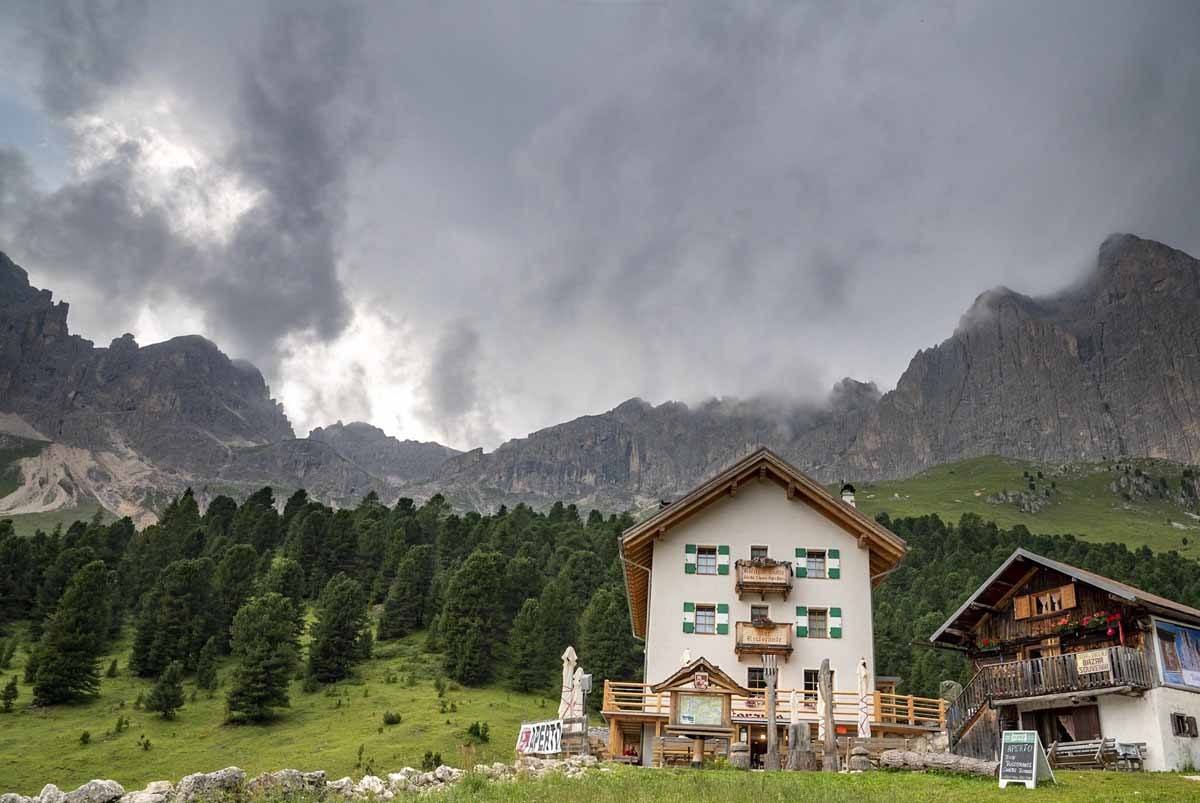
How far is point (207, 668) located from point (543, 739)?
4725 cm

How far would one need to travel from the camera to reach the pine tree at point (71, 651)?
5849 centimetres

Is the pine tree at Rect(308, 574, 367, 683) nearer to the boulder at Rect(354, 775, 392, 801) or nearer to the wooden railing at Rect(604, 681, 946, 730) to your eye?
the wooden railing at Rect(604, 681, 946, 730)

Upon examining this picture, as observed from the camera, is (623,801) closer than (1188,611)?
Yes

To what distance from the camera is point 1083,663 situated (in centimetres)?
3297

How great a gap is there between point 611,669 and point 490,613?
11.4m

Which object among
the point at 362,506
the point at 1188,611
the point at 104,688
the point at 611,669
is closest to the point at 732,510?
the point at 1188,611

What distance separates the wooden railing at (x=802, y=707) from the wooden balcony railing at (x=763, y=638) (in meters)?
1.99

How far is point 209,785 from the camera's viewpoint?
48.2 ft

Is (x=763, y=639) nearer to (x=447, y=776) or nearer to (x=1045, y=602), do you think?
(x=1045, y=602)

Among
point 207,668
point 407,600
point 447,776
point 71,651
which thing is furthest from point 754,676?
point 407,600

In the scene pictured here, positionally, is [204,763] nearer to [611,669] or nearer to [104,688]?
[104,688]

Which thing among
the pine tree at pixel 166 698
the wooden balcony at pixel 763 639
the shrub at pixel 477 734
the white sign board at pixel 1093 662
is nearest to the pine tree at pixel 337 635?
the pine tree at pixel 166 698

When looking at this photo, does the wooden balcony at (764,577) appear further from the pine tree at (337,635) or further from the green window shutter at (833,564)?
the pine tree at (337,635)

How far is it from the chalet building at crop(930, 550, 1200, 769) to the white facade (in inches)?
194
